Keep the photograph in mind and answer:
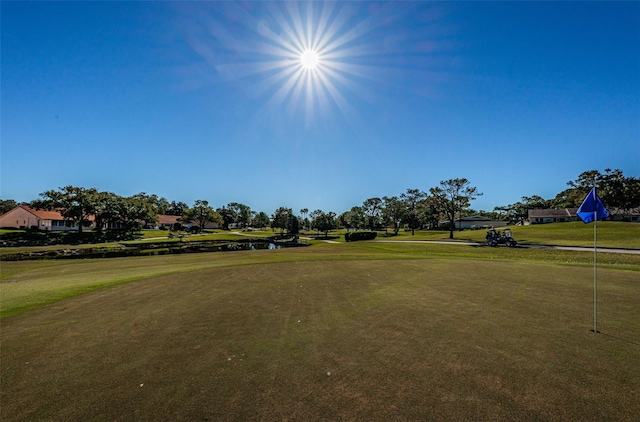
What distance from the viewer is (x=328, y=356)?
648 cm

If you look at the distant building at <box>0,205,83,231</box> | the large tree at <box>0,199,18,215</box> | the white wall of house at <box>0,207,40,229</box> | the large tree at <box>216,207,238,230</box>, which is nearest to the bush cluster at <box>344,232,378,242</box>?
the distant building at <box>0,205,83,231</box>

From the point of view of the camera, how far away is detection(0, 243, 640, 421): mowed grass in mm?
4762

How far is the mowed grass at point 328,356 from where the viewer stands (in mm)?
4762

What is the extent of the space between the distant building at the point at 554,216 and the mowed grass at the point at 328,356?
11132 cm

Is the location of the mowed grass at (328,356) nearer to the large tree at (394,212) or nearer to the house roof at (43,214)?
the large tree at (394,212)

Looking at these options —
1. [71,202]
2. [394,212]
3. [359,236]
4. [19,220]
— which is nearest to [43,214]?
[19,220]

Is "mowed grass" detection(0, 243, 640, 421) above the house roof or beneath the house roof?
beneath

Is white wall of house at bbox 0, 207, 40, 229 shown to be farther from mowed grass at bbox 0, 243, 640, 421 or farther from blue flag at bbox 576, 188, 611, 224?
blue flag at bbox 576, 188, 611, 224

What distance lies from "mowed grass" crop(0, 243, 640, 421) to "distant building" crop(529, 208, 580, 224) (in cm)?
11132

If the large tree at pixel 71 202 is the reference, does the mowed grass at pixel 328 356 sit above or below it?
below

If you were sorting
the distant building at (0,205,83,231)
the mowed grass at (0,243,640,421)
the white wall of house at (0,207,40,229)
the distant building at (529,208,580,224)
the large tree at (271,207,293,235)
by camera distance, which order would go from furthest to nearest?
1. the large tree at (271,207,293,235)
2. the distant building at (529,208,580,224)
3. the distant building at (0,205,83,231)
4. the white wall of house at (0,207,40,229)
5. the mowed grass at (0,243,640,421)

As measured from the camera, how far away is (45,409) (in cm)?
480

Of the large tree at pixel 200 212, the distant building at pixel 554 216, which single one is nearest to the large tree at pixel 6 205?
the large tree at pixel 200 212

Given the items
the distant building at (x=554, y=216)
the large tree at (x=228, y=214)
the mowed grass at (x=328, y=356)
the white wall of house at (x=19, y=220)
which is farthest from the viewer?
the large tree at (x=228, y=214)
